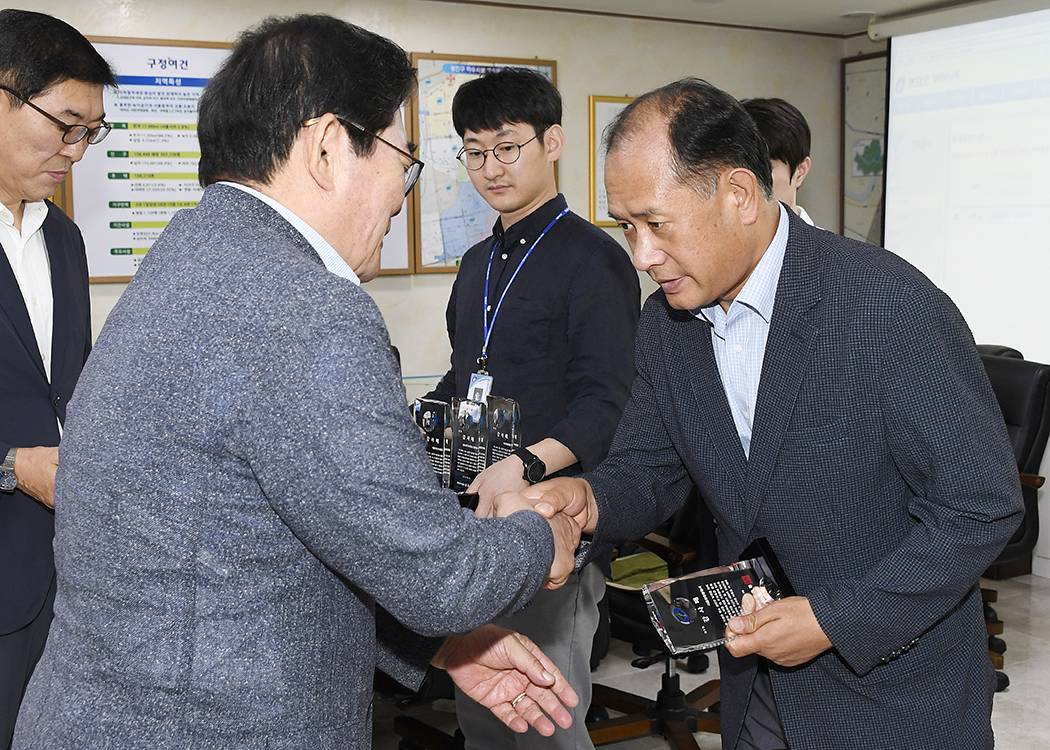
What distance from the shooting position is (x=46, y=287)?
2.16 metres

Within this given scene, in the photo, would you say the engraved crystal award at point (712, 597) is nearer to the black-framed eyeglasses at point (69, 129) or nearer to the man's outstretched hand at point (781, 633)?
the man's outstretched hand at point (781, 633)

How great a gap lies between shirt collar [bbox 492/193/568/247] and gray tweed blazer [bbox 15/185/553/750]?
1.37 meters

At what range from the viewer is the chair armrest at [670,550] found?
2955 mm

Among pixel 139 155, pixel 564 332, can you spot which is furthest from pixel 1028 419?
pixel 139 155

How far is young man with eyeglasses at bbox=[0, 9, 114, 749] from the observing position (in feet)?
6.37

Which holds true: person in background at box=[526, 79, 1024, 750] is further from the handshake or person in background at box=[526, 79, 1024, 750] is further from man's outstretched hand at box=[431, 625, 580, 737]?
man's outstretched hand at box=[431, 625, 580, 737]

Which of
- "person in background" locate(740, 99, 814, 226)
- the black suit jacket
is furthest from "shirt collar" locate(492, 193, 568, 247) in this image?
the black suit jacket

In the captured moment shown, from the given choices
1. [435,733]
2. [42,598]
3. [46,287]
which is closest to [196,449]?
[42,598]

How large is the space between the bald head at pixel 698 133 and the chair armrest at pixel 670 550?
64.1 inches

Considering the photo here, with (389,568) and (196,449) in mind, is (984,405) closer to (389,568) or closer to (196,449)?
(389,568)

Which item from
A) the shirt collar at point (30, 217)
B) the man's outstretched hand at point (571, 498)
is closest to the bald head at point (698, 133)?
the man's outstretched hand at point (571, 498)

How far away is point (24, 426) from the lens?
77.9 inches

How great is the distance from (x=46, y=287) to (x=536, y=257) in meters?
1.13

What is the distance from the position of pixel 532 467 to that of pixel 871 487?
759 millimetres
